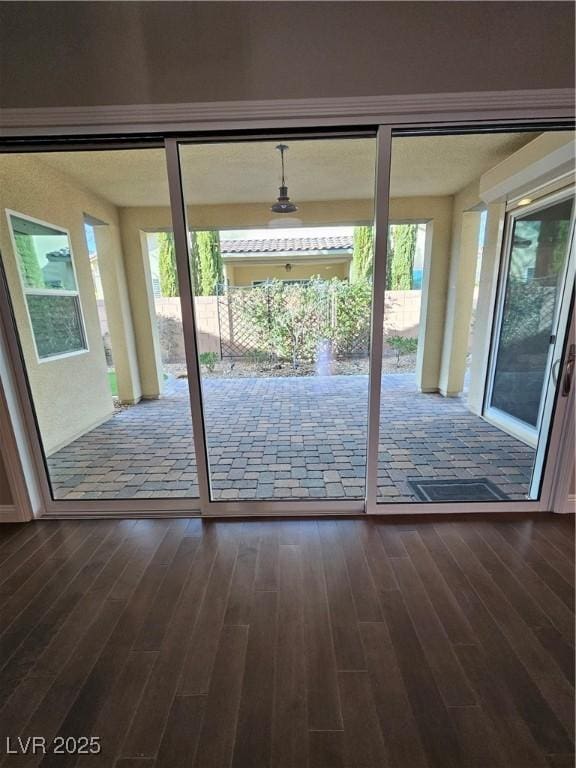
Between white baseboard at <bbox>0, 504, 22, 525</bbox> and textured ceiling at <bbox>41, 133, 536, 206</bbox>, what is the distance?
2.54 meters

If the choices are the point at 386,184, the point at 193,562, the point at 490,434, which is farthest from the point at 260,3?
the point at 490,434

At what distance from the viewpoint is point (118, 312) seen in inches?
164

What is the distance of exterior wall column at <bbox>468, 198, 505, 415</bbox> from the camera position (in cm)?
353

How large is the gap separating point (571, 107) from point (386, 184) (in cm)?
89

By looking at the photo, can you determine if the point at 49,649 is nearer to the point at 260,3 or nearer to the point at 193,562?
the point at 193,562

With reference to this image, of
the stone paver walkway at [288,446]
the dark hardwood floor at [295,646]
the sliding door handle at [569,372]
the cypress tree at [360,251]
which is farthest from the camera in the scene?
the cypress tree at [360,251]

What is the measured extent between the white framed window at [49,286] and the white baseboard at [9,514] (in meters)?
1.49

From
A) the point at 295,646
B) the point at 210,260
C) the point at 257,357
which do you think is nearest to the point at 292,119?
the point at 210,260

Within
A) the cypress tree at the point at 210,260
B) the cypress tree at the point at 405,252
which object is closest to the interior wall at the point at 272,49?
the cypress tree at the point at 210,260

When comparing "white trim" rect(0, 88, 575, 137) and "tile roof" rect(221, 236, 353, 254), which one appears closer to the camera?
"white trim" rect(0, 88, 575, 137)

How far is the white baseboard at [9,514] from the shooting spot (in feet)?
7.07

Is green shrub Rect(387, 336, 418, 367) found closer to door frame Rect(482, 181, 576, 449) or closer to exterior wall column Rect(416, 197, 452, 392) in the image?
exterior wall column Rect(416, 197, 452, 392)

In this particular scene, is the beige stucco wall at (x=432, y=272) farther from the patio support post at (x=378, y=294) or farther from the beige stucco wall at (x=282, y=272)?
the patio support post at (x=378, y=294)

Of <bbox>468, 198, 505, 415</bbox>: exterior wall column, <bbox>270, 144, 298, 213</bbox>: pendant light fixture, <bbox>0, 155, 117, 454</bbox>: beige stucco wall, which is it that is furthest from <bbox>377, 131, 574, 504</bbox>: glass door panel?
<bbox>0, 155, 117, 454</bbox>: beige stucco wall
